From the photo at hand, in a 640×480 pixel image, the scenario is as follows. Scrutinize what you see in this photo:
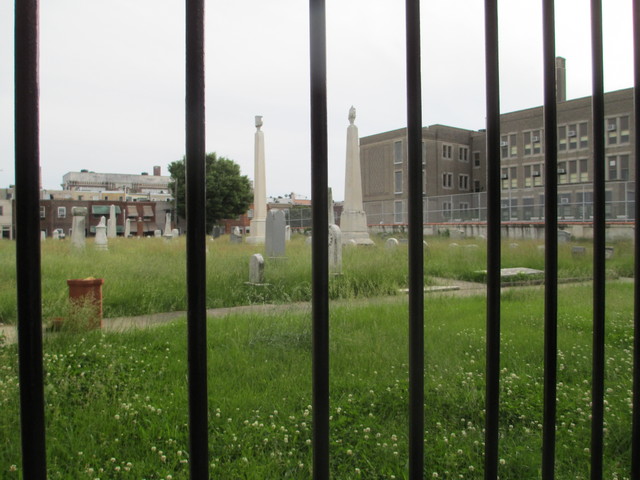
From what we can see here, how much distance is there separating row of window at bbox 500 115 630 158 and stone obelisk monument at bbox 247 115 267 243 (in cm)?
2506

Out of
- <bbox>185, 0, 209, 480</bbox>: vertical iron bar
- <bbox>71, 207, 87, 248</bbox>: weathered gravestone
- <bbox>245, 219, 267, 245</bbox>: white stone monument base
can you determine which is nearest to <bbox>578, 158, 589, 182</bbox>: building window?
<bbox>245, 219, 267, 245</bbox>: white stone monument base

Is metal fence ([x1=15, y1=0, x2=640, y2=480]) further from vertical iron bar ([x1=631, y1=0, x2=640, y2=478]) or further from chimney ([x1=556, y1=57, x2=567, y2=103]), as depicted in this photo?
chimney ([x1=556, y1=57, x2=567, y2=103])

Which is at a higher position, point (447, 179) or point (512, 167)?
point (512, 167)

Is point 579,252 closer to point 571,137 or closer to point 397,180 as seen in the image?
point 571,137

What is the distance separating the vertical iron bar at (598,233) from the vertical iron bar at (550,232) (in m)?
0.10

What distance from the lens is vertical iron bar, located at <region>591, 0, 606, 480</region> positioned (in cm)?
95

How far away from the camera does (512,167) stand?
48.4 meters

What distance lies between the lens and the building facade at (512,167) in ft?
113

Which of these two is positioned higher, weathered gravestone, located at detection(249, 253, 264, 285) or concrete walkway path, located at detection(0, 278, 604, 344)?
weathered gravestone, located at detection(249, 253, 264, 285)

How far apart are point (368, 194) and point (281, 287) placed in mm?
45184

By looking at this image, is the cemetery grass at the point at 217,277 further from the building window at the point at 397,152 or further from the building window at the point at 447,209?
the building window at the point at 397,152

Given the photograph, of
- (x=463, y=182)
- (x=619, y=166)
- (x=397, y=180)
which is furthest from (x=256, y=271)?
(x=463, y=182)

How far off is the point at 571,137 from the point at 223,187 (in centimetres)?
3125

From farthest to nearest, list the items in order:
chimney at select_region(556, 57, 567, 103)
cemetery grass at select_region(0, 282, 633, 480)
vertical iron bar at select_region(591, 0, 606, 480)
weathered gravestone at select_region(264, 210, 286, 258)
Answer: chimney at select_region(556, 57, 567, 103), weathered gravestone at select_region(264, 210, 286, 258), cemetery grass at select_region(0, 282, 633, 480), vertical iron bar at select_region(591, 0, 606, 480)
